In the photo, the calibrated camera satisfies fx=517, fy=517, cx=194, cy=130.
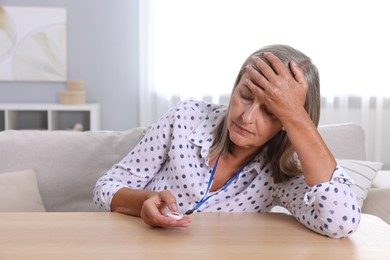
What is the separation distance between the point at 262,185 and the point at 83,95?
8.98 ft

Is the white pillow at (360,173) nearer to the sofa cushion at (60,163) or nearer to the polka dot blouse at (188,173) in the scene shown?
the polka dot blouse at (188,173)

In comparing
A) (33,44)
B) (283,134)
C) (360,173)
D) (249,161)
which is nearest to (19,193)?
(249,161)

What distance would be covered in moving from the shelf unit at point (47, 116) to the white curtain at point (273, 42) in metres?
0.48

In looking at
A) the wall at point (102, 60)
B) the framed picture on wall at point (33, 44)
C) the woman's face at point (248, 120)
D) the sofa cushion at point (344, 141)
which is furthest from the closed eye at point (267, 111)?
the framed picture on wall at point (33, 44)

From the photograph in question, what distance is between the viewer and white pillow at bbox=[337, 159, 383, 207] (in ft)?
6.11

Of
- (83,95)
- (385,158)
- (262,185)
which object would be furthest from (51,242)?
(385,158)

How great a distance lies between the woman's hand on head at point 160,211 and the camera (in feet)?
3.20

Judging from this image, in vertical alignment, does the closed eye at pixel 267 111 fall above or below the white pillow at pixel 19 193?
above

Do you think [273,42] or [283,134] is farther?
[273,42]

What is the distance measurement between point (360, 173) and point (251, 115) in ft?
2.96

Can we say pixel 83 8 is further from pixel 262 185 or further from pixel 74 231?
pixel 74 231

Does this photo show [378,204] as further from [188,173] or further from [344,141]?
[188,173]

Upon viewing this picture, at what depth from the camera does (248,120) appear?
118cm

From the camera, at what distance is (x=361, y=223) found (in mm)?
1120
